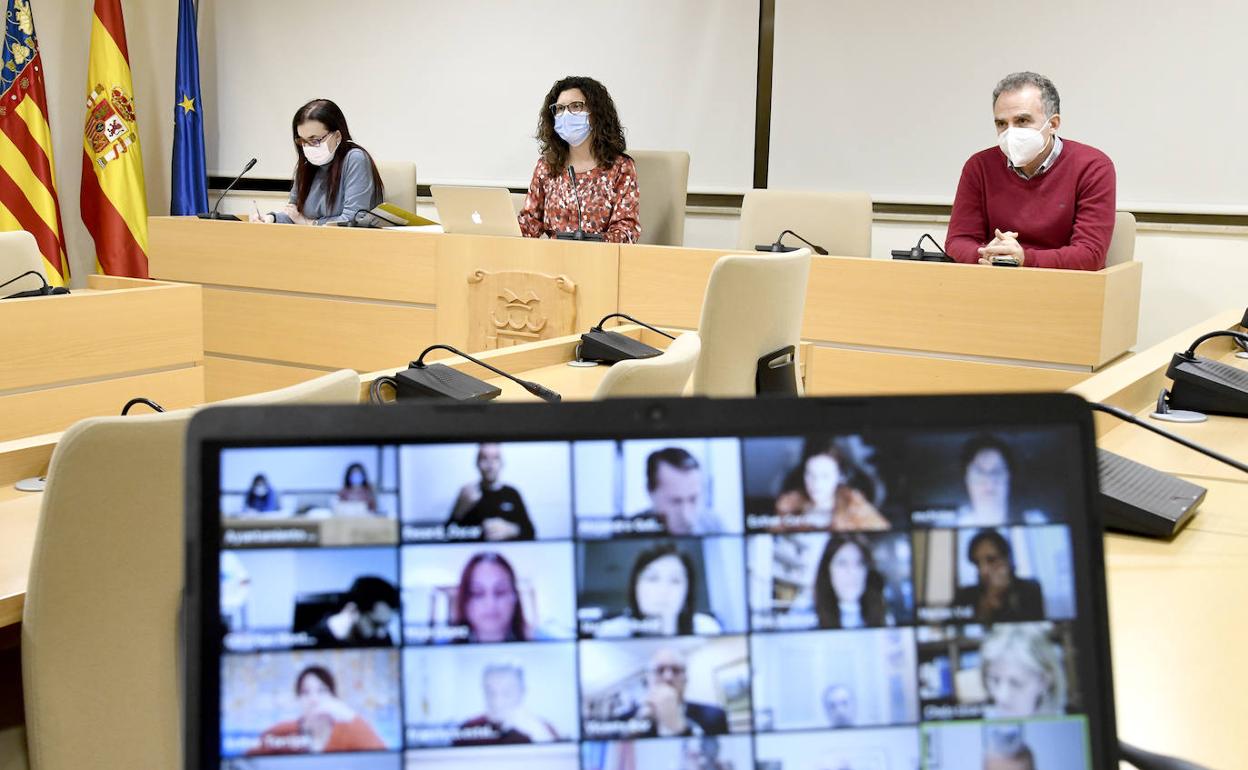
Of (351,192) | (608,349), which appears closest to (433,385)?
(608,349)

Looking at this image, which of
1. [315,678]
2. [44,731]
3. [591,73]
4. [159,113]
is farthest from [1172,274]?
[159,113]

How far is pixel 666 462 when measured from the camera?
1.65 feet

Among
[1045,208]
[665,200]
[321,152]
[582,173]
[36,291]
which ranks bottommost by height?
[36,291]

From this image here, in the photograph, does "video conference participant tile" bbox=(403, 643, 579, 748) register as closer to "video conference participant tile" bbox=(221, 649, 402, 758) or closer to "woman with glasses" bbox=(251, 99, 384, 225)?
"video conference participant tile" bbox=(221, 649, 402, 758)

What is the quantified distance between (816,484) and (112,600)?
39.3 inches

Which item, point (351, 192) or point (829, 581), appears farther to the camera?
point (351, 192)

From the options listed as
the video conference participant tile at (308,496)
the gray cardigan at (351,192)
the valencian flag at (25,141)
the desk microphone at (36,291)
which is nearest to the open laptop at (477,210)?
the gray cardigan at (351,192)

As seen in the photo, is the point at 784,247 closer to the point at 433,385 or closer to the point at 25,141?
the point at 433,385

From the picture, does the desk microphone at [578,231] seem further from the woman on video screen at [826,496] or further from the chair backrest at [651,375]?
the woman on video screen at [826,496]

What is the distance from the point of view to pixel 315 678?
0.49m

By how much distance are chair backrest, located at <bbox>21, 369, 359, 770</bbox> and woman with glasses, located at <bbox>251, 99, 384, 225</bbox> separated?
13.1ft

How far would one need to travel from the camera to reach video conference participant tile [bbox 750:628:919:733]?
0.49m

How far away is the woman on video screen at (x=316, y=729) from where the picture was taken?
0.48m

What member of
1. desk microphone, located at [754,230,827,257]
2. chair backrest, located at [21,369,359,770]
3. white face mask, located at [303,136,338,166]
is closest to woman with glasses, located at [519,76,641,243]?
desk microphone, located at [754,230,827,257]
